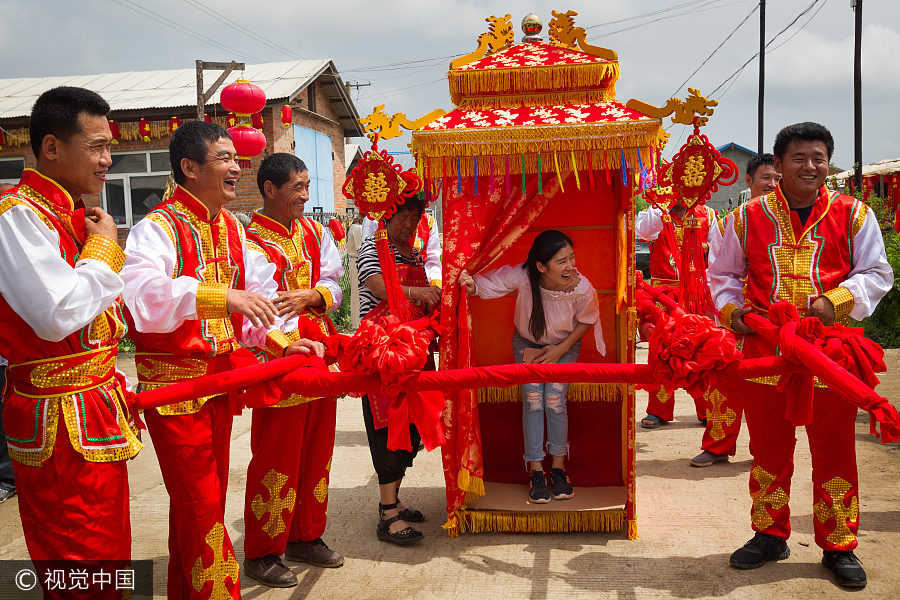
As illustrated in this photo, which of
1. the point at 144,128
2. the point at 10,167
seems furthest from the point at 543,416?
the point at 10,167

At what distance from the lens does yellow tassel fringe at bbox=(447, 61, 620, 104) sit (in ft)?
11.4

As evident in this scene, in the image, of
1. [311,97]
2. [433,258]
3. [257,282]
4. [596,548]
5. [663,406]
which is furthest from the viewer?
[311,97]

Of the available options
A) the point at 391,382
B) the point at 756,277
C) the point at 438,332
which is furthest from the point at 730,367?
the point at 438,332

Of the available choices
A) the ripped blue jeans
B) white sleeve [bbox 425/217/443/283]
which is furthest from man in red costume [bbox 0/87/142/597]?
the ripped blue jeans

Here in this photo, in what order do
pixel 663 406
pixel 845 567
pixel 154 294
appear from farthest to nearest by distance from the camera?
pixel 663 406 < pixel 845 567 < pixel 154 294

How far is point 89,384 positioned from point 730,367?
2.25 meters

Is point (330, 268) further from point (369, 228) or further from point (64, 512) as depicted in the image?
point (64, 512)

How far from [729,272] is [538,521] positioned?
1.68 meters

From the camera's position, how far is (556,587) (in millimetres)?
3109

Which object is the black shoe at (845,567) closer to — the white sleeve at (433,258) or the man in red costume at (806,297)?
the man in red costume at (806,297)

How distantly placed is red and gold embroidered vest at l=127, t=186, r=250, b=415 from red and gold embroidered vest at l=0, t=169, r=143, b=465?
1.08ft

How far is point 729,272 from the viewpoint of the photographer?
133 inches

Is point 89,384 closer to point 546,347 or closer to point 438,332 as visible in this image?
point 438,332

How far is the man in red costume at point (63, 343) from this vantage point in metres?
1.97
